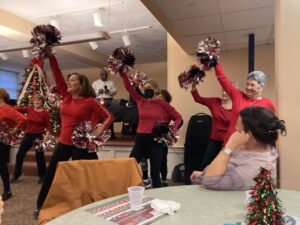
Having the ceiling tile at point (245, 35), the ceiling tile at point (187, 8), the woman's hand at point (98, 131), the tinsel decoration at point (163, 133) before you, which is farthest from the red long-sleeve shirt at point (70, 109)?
the ceiling tile at point (245, 35)

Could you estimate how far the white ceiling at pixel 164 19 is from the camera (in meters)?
2.69

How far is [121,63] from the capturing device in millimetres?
2721

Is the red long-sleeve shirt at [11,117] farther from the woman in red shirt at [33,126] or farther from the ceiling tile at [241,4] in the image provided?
the ceiling tile at [241,4]

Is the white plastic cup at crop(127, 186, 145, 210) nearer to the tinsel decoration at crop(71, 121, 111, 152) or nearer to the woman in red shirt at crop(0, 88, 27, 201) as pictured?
the tinsel decoration at crop(71, 121, 111, 152)

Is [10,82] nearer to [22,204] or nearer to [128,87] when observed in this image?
[22,204]

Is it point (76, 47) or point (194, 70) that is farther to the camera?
point (76, 47)

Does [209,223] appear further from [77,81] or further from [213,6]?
[213,6]

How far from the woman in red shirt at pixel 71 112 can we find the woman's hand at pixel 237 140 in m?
1.50

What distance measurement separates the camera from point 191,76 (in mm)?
2695

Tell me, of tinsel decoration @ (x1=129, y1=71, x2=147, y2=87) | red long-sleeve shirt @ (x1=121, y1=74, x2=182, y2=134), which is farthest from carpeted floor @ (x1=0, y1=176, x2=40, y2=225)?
tinsel decoration @ (x1=129, y1=71, x2=147, y2=87)

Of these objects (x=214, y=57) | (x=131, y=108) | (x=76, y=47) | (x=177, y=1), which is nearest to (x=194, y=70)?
(x=214, y=57)

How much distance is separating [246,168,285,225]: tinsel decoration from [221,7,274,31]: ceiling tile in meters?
2.44

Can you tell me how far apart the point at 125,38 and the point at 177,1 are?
310 cm

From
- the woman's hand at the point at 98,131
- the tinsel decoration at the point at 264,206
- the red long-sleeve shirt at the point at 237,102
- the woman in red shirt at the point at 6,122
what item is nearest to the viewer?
the tinsel decoration at the point at 264,206
